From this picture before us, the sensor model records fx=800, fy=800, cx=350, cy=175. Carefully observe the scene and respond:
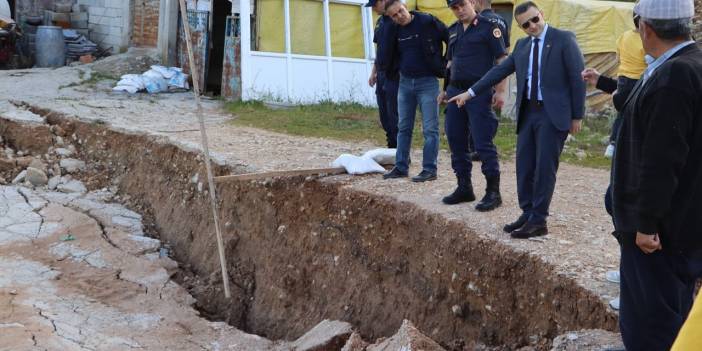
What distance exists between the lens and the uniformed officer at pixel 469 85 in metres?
5.40

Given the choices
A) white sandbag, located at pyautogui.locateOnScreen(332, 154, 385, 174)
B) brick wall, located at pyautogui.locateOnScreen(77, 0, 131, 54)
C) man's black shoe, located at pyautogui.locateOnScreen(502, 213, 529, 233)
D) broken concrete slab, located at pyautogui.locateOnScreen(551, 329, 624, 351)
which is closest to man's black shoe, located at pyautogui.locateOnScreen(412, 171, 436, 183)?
white sandbag, located at pyautogui.locateOnScreen(332, 154, 385, 174)

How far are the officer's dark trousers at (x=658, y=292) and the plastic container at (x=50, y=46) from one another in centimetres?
1343

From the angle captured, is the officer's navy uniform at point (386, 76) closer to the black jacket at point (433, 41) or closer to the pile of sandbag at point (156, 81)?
the black jacket at point (433, 41)

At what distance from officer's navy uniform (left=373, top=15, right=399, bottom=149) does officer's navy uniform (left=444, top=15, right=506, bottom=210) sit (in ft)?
2.69

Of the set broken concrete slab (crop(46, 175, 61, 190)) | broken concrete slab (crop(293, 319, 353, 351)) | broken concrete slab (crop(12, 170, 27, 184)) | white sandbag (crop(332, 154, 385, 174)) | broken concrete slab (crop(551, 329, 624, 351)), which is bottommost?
broken concrete slab (crop(293, 319, 353, 351))

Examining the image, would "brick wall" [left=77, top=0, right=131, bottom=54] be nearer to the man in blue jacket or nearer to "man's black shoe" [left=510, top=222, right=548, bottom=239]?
the man in blue jacket

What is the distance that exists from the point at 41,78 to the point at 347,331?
9319 millimetres

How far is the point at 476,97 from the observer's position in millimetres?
5348

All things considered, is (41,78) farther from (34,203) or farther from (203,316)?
(203,316)

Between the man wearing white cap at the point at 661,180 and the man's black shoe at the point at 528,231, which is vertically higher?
the man wearing white cap at the point at 661,180

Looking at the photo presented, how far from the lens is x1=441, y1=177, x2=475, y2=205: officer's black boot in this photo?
225 inches

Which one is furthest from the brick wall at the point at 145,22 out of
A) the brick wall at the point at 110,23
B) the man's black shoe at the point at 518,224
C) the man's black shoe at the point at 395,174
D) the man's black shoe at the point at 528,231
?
the man's black shoe at the point at 528,231

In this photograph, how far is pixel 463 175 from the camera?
226 inches

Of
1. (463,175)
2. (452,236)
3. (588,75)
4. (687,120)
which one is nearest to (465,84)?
(463,175)
